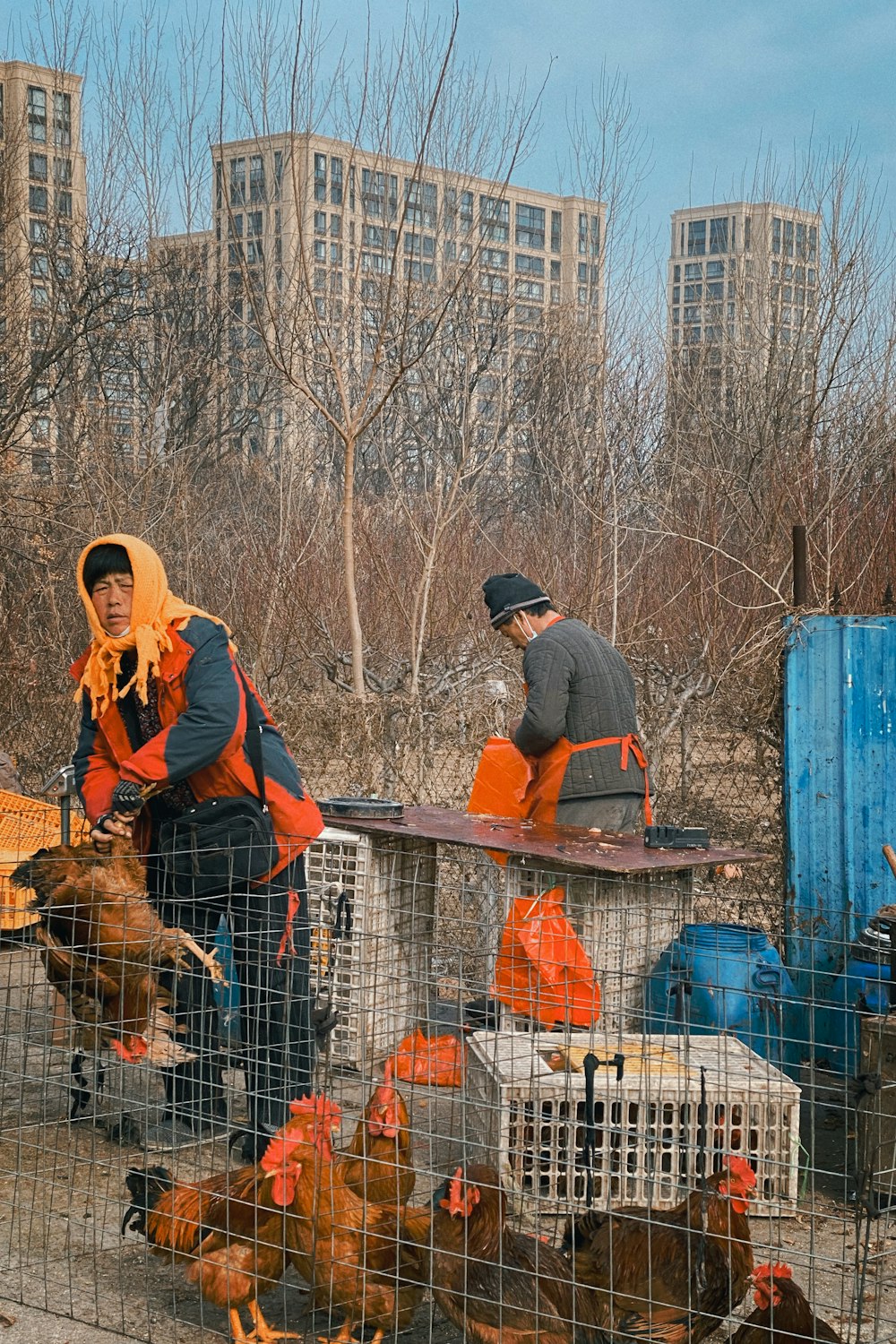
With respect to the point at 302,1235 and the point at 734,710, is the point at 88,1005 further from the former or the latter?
the point at 734,710

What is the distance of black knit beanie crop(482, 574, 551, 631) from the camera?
5613 millimetres

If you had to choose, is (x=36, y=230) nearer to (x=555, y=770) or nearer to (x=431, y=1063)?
(x=555, y=770)

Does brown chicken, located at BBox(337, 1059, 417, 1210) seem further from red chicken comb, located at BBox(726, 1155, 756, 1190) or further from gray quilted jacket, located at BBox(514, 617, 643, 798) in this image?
gray quilted jacket, located at BBox(514, 617, 643, 798)

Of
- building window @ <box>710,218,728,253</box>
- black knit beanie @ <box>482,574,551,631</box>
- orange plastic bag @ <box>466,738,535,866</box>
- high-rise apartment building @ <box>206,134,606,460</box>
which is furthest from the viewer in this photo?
building window @ <box>710,218,728,253</box>

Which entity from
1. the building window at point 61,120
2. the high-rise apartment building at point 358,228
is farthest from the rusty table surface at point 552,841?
the building window at point 61,120

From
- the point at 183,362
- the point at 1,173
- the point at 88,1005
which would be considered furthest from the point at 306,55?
the point at 183,362

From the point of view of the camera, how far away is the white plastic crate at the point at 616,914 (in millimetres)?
4934

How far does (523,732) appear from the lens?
5457 mm

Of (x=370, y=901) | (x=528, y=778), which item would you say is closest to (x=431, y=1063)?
(x=370, y=901)

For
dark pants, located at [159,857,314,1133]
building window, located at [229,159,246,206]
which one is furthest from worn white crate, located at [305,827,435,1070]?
building window, located at [229,159,246,206]

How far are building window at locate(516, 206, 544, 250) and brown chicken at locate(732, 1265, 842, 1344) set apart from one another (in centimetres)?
1798

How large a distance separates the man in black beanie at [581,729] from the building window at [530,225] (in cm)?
1516

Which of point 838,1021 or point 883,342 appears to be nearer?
point 838,1021

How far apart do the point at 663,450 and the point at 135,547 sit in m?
11.9
